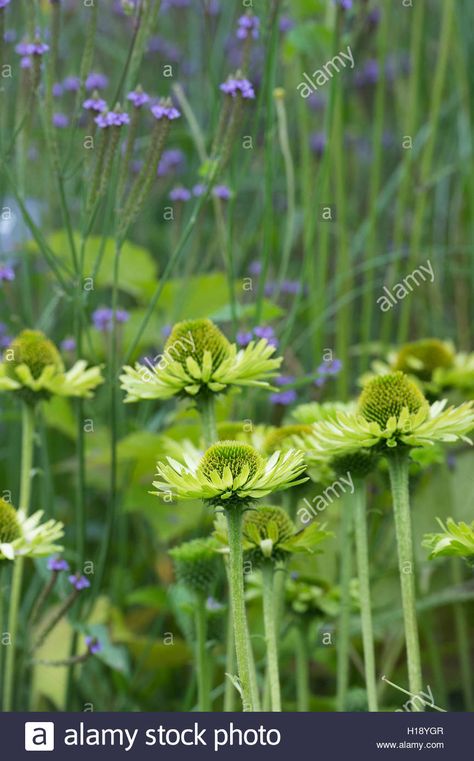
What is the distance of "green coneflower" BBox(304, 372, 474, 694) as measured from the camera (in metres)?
0.75

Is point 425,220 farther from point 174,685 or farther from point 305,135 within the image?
point 174,685

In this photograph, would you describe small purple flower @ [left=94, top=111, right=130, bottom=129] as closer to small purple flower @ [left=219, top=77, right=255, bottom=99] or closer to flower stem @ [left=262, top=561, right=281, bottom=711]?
small purple flower @ [left=219, top=77, right=255, bottom=99]

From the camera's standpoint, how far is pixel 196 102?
5.95 feet

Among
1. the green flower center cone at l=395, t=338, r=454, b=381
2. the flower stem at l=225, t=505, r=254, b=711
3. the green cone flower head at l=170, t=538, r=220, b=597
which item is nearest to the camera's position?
the flower stem at l=225, t=505, r=254, b=711

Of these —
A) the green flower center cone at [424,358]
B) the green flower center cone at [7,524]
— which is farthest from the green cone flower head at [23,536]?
the green flower center cone at [424,358]

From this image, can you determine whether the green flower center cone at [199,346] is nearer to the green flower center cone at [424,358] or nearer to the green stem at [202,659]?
the green stem at [202,659]

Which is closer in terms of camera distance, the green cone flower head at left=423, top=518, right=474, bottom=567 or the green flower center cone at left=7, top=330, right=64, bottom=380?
the green cone flower head at left=423, top=518, right=474, bottom=567

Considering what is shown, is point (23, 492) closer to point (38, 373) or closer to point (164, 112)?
point (38, 373)

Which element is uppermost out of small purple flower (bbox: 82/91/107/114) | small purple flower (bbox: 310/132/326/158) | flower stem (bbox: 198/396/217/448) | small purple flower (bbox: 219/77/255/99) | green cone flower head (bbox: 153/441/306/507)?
small purple flower (bbox: 310/132/326/158)

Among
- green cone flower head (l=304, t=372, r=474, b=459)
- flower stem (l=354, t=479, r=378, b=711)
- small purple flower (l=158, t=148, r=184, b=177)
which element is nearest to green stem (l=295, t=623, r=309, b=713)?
flower stem (l=354, t=479, r=378, b=711)

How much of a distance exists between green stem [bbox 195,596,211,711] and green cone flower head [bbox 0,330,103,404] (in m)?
0.22

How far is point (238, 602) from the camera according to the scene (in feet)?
2.24

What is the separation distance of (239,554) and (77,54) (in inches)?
60.6

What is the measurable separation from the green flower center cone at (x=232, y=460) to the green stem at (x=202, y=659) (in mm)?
233
